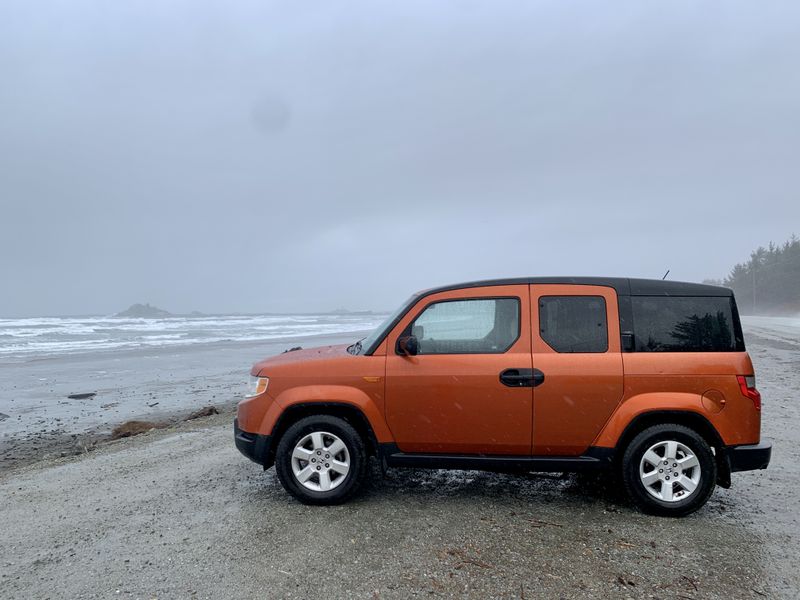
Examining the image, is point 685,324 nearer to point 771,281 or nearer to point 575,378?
point 575,378

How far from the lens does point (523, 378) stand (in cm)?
414

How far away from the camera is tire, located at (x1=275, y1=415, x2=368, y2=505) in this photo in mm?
4309

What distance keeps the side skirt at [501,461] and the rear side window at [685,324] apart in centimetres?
97

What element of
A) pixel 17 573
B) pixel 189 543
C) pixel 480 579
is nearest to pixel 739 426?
pixel 480 579

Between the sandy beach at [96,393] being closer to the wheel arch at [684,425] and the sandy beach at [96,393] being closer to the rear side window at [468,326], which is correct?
the rear side window at [468,326]

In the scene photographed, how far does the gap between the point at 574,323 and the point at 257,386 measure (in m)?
2.83

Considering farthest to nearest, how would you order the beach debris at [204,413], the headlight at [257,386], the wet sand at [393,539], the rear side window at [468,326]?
the beach debris at [204,413], the headlight at [257,386], the rear side window at [468,326], the wet sand at [393,539]

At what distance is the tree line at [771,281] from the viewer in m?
78.2

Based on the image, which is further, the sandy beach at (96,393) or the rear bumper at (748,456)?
the sandy beach at (96,393)

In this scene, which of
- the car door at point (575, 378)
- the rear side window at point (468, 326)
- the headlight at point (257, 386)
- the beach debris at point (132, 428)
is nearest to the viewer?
the car door at point (575, 378)

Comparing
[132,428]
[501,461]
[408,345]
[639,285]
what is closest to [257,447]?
[408,345]

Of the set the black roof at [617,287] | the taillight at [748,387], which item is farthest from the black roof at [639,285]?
the taillight at [748,387]

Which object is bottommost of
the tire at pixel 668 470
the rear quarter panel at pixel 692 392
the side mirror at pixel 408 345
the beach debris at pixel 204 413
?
the beach debris at pixel 204 413

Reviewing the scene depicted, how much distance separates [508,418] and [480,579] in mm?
1314
